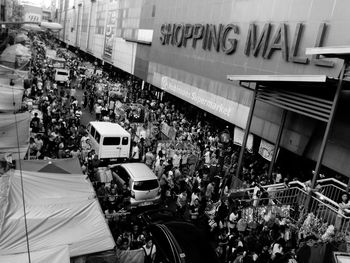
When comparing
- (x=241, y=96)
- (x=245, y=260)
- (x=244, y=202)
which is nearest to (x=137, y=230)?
(x=245, y=260)

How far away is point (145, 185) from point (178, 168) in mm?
3899

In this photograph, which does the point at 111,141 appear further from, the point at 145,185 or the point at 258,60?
the point at 258,60

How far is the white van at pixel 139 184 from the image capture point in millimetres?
12070

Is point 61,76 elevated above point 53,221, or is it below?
below

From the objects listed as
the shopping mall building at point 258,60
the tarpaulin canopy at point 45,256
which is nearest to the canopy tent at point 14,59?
the shopping mall building at point 258,60

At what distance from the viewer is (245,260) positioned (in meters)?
8.16

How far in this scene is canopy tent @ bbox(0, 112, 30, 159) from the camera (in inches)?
491

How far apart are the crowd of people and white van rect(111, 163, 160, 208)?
33 centimetres

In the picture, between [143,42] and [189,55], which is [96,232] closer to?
[189,55]

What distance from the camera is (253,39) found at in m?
18.2

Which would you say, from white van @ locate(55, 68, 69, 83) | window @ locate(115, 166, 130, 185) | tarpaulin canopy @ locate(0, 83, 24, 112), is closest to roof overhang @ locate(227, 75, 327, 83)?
window @ locate(115, 166, 130, 185)

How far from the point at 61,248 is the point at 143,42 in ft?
108

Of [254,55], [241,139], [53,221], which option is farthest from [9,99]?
[254,55]

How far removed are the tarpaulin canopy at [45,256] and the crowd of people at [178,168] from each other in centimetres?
243
